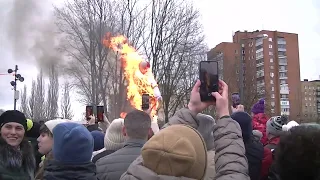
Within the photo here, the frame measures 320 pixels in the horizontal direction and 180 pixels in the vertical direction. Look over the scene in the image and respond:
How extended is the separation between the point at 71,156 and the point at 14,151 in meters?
1.23

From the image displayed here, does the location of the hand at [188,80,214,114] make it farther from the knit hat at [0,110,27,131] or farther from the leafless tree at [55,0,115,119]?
the leafless tree at [55,0,115,119]

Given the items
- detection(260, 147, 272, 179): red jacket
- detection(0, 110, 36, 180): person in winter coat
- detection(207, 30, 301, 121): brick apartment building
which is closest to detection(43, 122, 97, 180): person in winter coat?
detection(0, 110, 36, 180): person in winter coat

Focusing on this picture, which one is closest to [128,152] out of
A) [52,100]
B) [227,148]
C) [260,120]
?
[227,148]

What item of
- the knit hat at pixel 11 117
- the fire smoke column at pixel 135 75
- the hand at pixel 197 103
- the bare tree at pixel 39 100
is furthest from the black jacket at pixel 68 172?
the bare tree at pixel 39 100

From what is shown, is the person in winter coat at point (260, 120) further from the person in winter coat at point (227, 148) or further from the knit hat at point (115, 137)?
the person in winter coat at point (227, 148)

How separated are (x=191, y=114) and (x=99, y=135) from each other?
8.45 ft

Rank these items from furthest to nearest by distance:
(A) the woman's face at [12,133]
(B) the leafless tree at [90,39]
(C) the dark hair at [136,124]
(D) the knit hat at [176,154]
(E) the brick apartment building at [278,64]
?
(E) the brick apartment building at [278,64] → (B) the leafless tree at [90,39] → (A) the woman's face at [12,133] → (C) the dark hair at [136,124] → (D) the knit hat at [176,154]

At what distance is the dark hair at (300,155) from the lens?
215 centimetres

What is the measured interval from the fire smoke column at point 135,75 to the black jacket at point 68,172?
27.4ft

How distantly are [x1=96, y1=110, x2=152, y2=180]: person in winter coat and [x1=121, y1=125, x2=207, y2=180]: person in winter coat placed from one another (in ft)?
4.39

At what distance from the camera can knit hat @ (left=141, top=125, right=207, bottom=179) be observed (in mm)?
2127

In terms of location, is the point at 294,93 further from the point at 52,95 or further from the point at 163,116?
the point at 163,116

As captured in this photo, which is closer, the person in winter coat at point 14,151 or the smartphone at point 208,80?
the smartphone at point 208,80

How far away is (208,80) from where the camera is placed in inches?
117
